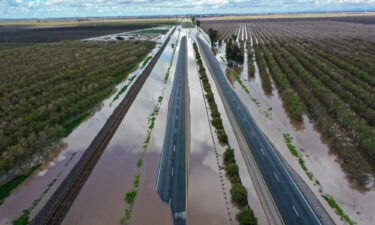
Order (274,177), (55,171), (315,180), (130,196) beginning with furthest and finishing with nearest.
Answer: (55,171)
(274,177)
(315,180)
(130,196)

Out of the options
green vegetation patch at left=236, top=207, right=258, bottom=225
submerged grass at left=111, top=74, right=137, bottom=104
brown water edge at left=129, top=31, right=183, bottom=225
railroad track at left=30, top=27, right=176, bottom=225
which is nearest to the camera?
green vegetation patch at left=236, top=207, right=258, bottom=225

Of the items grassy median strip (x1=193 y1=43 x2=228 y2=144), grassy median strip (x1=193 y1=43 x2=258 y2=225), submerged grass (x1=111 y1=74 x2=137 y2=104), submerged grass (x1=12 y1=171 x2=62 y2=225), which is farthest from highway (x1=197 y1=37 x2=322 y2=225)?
submerged grass (x1=111 y1=74 x2=137 y2=104)

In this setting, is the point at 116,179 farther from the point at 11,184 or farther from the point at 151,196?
the point at 11,184

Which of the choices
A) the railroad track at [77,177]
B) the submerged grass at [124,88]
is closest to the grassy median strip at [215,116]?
the railroad track at [77,177]

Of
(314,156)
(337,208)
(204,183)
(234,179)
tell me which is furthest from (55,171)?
(314,156)

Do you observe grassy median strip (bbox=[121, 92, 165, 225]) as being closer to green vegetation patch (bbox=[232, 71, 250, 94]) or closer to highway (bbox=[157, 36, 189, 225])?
highway (bbox=[157, 36, 189, 225])

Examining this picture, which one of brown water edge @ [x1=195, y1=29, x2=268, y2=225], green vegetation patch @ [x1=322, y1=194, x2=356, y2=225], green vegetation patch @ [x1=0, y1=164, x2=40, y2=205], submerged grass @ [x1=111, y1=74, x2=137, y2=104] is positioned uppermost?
submerged grass @ [x1=111, y1=74, x2=137, y2=104]
